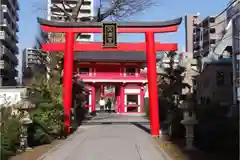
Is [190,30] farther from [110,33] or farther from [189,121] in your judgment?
[189,121]

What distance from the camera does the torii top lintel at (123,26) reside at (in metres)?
20.3

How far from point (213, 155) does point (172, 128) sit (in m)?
4.92

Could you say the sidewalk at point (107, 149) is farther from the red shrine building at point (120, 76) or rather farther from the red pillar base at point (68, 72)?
the red shrine building at point (120, 76)

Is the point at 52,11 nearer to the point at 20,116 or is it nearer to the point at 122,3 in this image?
the point at 122,3

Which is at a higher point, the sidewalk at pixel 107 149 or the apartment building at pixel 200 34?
the apartment building at pixel 200 34

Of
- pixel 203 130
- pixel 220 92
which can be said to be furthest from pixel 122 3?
pixel 203 130

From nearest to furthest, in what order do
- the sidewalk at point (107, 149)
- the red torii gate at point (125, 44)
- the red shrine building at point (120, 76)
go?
the sidewalk at point (107, 149)
the red torii gate at point (125, 44)
the red shrine building at point (120, 76)

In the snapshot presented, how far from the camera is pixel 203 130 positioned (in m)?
14.2

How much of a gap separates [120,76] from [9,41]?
4419 centimetres

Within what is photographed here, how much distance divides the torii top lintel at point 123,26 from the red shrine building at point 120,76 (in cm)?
2778

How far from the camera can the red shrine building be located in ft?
161

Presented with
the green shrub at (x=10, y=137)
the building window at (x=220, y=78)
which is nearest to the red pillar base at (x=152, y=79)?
the green shrub at (x=10, y=137)

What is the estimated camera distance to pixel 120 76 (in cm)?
4912

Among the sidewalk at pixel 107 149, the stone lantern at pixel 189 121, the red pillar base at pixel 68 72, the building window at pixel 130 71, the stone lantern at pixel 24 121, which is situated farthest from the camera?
the building window at pixel 130 71
